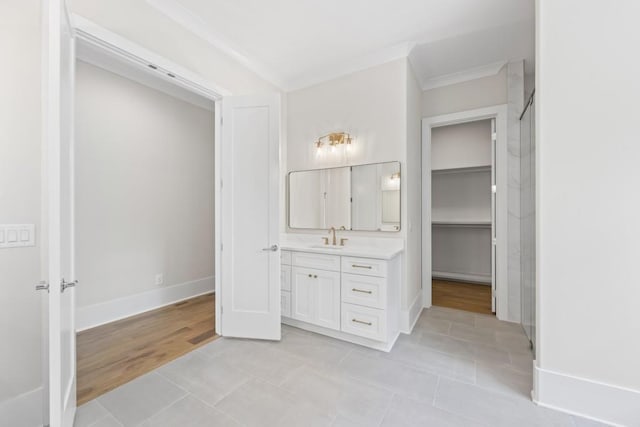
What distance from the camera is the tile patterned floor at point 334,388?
61.0 inches

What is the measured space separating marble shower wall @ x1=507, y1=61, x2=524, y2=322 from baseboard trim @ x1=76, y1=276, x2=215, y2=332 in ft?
13.1

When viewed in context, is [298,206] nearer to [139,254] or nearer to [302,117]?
[302,117]

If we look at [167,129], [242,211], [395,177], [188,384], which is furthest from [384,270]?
[167,129]

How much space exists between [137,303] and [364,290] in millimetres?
2704

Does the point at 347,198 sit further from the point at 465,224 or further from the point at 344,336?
the point at 465,224

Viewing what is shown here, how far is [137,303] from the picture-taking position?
313 cm

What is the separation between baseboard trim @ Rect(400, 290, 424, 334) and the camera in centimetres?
271

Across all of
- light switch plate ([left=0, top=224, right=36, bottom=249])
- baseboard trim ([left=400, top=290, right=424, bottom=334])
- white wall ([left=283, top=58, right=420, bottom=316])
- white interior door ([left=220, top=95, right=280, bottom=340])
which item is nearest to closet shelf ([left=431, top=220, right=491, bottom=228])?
white wall ([left=283, top=58, right=420, bottom=316])

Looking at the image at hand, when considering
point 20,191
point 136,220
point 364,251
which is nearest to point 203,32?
point 20,191

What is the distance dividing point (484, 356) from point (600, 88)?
2.07 meters

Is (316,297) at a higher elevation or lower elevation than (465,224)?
lower

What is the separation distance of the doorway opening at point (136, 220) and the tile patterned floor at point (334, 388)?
379 millimetres

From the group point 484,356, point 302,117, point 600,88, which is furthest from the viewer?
point 302,117

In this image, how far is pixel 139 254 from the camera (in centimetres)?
320
